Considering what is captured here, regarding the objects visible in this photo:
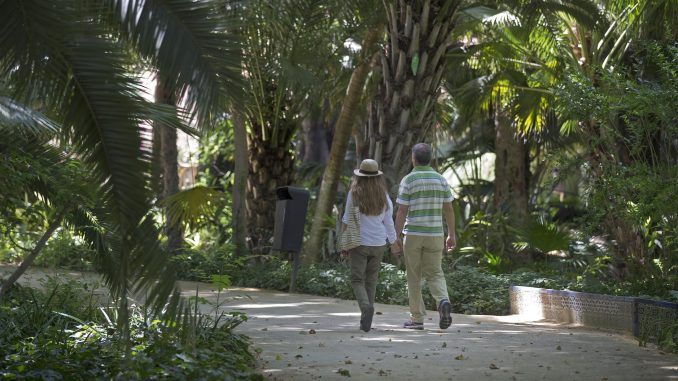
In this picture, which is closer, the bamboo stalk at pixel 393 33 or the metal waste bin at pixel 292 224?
the bamboo stalk at pixel 393 33

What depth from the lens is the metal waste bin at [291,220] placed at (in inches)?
544

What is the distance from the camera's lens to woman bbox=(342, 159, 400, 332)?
9.39m

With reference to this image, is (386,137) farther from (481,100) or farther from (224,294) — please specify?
(481,100)

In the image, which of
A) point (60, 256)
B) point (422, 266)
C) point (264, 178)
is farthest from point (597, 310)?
point (60, 256)

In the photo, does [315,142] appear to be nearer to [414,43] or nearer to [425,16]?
[414,43]

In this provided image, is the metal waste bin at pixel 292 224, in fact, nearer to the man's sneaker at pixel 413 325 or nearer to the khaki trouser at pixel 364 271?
the khaki trouser at pixel 364 271

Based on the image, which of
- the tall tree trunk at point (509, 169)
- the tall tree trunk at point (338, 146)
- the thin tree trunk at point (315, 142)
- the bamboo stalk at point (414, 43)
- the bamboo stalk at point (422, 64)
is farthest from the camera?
the thin tree trunk at point (315, 142)

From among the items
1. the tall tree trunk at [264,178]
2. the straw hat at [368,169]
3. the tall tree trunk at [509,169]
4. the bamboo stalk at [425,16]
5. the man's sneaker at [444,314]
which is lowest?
the man's sneaker at [444,314]

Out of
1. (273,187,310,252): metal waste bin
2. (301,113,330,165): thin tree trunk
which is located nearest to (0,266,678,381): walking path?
(273,187,310,252): metal waste bin

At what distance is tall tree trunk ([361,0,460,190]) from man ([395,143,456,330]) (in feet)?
13.7

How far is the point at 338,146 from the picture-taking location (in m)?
15.3

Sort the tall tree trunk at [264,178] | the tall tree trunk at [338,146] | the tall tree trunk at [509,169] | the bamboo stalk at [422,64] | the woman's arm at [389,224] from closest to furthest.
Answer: the woman's arm at [389,224], the bamboo stalk at [422,64], the tall tree trunk at [338,146], the tall tree trunk at [264,178], the tall tree trunk at [509,169]

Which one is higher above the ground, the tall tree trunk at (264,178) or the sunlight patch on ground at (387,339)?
the tall tree trunk at (264,178)

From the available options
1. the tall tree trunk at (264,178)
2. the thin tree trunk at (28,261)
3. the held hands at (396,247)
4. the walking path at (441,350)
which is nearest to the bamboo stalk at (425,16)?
the walking path at (441,350)
